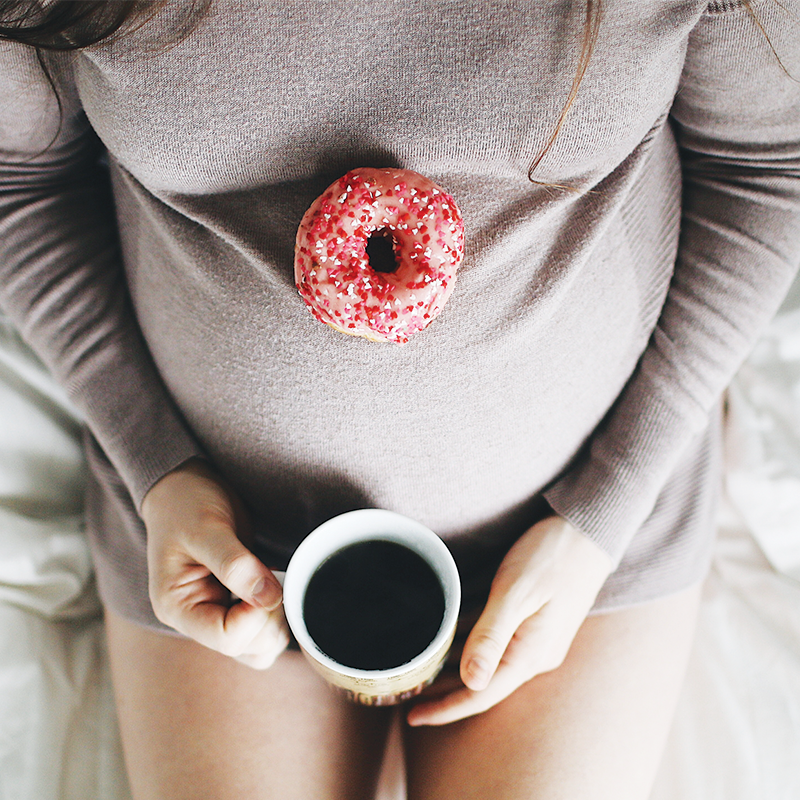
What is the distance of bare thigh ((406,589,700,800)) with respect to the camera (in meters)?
0.70

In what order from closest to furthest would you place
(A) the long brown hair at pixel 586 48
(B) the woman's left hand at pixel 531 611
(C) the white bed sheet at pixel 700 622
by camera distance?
(A) the long brown hair at pixel 586 48 < (B) the woman's left hand at pixel 531 611 < (C) the white bed sheet at pixel 700 622

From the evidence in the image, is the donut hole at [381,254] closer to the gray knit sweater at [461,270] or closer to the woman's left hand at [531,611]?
the gray knit sweater at [461,270]

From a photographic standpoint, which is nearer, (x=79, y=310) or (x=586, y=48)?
(x=586, y=48)

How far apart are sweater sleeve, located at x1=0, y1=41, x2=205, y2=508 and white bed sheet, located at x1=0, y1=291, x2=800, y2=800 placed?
9.3 inches

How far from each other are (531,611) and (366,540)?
20cm

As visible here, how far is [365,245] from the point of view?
57 cm

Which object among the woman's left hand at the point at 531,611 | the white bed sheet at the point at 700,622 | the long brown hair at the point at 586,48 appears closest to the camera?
the long brown hair at the point at 586,48

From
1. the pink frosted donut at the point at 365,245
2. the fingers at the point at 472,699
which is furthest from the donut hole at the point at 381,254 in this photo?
the fingers at the point at 472,699

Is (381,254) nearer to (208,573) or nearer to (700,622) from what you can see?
(208,573)

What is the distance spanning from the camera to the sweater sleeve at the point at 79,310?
0.77 meters

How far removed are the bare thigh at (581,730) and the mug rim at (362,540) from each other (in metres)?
0.21

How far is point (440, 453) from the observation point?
670mm

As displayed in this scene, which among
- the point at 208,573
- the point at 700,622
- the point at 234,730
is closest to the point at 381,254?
the point at 208,573

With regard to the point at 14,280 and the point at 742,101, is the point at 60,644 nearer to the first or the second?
the point at 14,280
